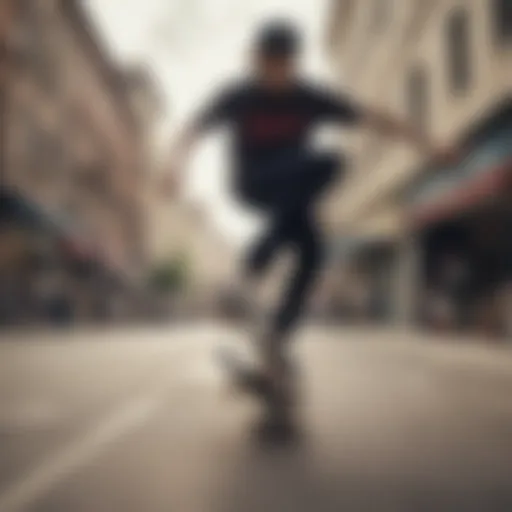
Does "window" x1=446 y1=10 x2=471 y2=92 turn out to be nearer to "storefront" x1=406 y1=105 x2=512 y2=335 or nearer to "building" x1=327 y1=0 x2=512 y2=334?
"building" x1=327 y1=0 x2=512 y2=334

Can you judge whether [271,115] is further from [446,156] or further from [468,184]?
[468,184]

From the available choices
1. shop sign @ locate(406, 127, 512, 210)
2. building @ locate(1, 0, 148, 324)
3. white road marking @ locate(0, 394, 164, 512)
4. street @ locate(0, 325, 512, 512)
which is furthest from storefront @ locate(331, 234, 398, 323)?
white road marking @ locate(0, 394, 164, 512)

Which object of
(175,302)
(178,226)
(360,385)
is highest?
(178,226)

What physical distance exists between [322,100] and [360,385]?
296cm

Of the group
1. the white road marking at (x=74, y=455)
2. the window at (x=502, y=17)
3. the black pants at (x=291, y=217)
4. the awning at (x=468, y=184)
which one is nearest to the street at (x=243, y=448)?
the white road marking at (x=74, y=455)

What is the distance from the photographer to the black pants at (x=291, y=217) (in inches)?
114

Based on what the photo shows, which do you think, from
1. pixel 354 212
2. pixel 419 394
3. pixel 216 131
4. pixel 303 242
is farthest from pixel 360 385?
pixel 354 212

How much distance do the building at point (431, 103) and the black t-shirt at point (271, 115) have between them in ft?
1.46

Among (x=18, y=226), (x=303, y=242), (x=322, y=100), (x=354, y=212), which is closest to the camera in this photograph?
(x=322, y=100)

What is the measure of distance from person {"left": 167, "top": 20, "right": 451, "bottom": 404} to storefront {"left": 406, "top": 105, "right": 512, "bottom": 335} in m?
2.26

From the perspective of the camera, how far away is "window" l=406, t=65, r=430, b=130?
5242 millimetres

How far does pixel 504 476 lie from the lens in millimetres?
2211

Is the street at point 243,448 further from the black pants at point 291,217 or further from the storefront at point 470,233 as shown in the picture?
the storefront at point 470,233

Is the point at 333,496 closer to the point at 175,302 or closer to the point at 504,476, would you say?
the point at 504,476
